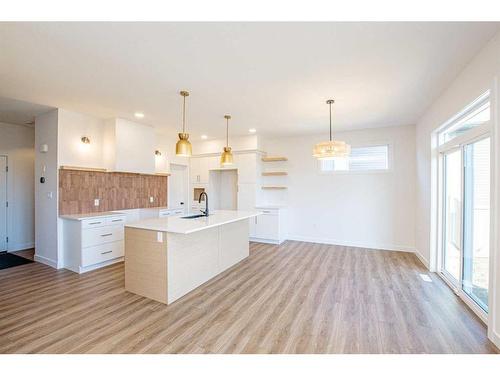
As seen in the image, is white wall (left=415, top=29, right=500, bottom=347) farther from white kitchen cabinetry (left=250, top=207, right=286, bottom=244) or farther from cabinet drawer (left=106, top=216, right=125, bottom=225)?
cabinet drawer (left=106, top=216, right=125, bottom=225)

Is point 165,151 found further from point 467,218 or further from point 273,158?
point 467,218

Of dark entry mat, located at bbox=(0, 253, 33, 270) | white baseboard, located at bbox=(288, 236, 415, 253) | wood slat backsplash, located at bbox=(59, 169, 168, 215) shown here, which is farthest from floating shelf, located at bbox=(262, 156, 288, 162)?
dark entry mat, located at bbox=(0, 253, 33, 270)

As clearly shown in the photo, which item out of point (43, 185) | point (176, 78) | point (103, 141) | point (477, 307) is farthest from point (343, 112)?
point (43, 185)

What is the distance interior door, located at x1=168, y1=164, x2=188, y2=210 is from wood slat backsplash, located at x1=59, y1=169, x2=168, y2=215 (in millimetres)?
414

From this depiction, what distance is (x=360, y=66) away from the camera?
253 centimetres

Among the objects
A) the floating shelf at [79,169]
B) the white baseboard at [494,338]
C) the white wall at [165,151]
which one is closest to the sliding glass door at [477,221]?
the white baseboard at [494,338]

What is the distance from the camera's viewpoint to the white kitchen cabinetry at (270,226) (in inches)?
222

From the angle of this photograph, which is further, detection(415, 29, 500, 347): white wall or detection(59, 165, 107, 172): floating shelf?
detection(59, 165, 107, 172): floating shelf

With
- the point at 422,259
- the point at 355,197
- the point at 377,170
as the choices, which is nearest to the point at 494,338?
the point at 422,259

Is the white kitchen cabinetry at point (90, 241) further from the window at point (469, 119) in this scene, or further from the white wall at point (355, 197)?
the window at point (469, 119)

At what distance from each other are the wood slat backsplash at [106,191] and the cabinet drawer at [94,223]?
624 mm

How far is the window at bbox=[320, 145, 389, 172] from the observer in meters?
5.23

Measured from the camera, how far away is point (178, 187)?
21.5 ft

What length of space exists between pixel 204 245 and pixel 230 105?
87.2 inches
